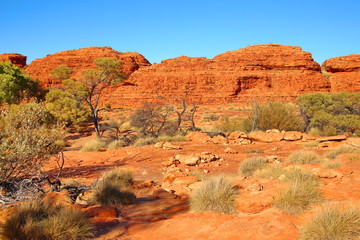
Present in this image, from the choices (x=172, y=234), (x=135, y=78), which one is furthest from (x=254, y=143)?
(x=135, y=78)

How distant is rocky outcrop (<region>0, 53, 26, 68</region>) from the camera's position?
5199 centimetres

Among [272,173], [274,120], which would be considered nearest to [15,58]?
[274,120]

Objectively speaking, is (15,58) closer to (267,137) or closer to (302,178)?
(267,137)

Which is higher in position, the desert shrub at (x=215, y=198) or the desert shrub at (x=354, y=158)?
the desert shrub at (x=215, y=198)

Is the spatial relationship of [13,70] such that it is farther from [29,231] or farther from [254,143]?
[29,231]

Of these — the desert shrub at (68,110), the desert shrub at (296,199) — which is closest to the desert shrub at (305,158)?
the desert shrub at (296,199)

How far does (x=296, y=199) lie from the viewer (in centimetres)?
401

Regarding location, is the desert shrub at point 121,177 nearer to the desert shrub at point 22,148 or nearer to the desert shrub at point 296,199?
the desert shrub at point 22,148

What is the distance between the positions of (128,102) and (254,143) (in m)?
32.0

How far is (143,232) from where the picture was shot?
3.54m

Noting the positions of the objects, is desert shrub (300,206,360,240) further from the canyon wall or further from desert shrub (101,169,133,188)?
the canyon wall

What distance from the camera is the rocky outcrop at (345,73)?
4563 centimetres

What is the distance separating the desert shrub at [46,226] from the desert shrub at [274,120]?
43.4 feet

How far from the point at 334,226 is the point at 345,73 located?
5460cm
